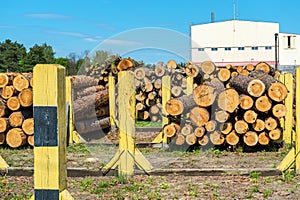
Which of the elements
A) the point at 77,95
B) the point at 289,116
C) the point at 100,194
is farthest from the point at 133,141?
the point at 77,95

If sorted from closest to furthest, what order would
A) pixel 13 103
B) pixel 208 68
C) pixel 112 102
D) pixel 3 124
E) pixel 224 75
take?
pixel 3 124 < pixel 13 103 < pixel 112 102 < pixel 224 75 < pixel 208 68

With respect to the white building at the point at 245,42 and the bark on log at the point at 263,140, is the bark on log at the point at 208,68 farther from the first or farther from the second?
the white building at the point at 245,42

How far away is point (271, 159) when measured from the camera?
7.52m

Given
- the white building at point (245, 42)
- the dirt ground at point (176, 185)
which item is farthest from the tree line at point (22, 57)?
the dirt ground at point (176, 185)

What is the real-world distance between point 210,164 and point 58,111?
4.96 meters

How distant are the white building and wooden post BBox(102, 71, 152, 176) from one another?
42.1m

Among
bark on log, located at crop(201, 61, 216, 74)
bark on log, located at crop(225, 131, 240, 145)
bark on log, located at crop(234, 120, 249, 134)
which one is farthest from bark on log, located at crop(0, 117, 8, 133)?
bark on log, located at crop(201, 61, 216, 74)

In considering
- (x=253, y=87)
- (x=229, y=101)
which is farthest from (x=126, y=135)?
(x=253, y=87)

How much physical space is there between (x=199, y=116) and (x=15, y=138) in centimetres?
377

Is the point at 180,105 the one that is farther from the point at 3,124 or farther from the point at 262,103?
the point at 3,124

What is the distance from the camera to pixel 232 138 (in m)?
8.44

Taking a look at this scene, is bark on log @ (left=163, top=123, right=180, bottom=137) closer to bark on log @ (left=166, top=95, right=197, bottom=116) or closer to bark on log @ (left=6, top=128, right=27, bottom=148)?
bark on log @ (left=166, top=95, right=197, bottom=116)

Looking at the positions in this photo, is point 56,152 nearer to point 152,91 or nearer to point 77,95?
point 77,95

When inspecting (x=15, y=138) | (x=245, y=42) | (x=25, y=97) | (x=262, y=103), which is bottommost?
(x=15, y=138)
